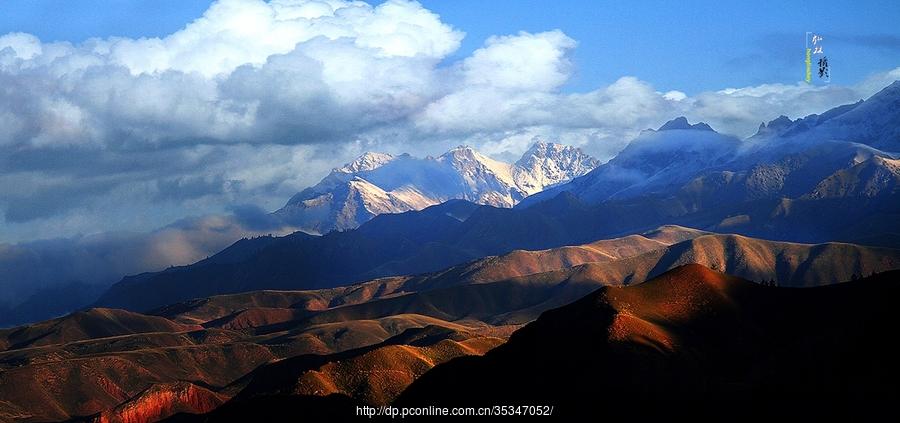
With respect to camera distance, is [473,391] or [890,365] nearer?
[890,365]

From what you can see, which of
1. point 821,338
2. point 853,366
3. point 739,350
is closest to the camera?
point 853,366

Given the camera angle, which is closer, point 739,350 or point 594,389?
point 594,389

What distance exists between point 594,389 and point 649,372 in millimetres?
11507

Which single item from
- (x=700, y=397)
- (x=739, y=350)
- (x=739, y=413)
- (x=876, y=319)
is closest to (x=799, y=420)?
(x=739, y=413)

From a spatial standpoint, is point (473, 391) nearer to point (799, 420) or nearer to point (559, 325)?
point (559, 325)

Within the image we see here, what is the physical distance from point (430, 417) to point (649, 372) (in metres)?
35.2

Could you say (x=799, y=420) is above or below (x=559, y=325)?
below

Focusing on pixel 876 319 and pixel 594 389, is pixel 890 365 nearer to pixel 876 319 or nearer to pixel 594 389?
pixel 876 319

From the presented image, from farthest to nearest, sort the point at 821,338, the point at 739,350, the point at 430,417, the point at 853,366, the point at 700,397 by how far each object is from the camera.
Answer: the point at 739,350, the point at 430,417, the point at 821,338, the point at 700,397, the point at 853,366

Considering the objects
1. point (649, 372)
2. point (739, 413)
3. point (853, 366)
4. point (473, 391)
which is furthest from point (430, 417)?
point (853, 366)

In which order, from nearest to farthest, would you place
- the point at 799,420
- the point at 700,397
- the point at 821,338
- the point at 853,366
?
1. the point at 799,420
2. the point at 853,366
3. the point at 700,397
4. the point at 821,338

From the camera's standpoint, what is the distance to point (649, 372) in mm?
175875

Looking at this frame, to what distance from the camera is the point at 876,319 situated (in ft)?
525

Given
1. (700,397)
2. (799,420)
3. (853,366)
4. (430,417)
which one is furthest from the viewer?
(430,417)
